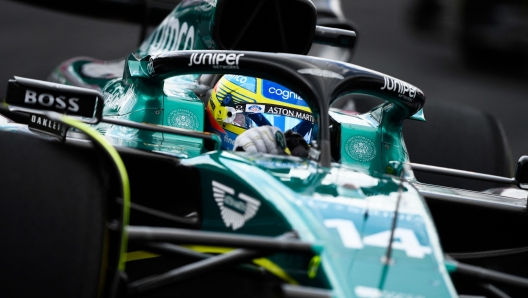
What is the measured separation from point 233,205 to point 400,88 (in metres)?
0.98

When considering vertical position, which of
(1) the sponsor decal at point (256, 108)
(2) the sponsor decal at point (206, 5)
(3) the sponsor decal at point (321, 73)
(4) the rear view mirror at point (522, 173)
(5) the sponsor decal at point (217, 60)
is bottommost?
(1) the sponsor decal at point (256, 108)

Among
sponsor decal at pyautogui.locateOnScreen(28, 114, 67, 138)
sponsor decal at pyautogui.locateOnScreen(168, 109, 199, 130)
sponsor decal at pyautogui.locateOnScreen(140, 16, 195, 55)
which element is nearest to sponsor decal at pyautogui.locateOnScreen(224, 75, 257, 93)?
sponsor decal at pyautogui.locateOnScreen(168, 109, 199, 130)

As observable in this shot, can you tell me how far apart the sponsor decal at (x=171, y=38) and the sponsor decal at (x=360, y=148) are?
133 centimetres

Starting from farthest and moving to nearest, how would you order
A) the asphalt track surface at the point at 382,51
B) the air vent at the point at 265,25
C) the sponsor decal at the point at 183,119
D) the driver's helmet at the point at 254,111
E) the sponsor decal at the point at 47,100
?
the asphalt track surface at the point at 382,51, the air vent at the point at 265,25, the driver's helmet at the point at 254,111, the sponsor decal at the point at 183,119, the sponsor decal at the point at 47,100

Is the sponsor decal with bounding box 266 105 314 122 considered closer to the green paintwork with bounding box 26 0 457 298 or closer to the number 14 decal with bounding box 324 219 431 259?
the green paintwork with bounding box 26 0 457 298

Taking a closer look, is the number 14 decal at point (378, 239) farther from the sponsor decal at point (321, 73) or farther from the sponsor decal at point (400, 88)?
the sponsor decal at point (400, 88)

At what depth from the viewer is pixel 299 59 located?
304 centimetres

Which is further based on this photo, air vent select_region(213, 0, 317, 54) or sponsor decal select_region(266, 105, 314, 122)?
air vent select_region(213, 0, 317, 54)

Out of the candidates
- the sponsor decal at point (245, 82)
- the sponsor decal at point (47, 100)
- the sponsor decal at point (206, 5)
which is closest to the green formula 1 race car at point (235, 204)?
the sponsor decal at point (47, 100)

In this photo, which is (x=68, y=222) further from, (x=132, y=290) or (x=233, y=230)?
(x=233, y=230)

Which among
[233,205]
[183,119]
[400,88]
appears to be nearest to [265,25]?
[183,119]

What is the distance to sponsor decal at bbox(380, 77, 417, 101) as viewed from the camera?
315 centimetres

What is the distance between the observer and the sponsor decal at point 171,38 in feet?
15.0

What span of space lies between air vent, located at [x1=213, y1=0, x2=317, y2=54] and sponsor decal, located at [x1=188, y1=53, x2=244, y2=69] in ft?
3.11
